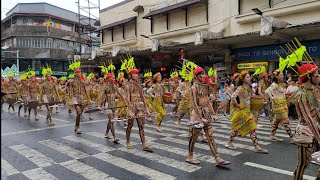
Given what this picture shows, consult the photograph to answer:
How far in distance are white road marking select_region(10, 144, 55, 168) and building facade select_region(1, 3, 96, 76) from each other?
34910mm

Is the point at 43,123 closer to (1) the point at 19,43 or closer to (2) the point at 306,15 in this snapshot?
(2) the point at 306,15

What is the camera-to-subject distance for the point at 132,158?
22.5ft

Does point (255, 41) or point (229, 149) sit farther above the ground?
point (255, 41)

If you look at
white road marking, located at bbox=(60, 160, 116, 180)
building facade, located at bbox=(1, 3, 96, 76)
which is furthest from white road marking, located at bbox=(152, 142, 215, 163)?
building facade, located at bbox=(1, 3, 96, 76)

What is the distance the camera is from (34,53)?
43906mm

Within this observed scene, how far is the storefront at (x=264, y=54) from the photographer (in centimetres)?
1570

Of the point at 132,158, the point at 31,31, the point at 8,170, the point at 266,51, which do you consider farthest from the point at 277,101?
the point at 31,31

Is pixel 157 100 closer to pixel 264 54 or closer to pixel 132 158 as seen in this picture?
pixel 132 158

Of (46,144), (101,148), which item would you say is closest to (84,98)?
(46,144)

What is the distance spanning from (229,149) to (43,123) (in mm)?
7961

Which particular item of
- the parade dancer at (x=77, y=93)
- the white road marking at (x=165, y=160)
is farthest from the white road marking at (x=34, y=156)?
the parade dancer at (x=77, y=93)

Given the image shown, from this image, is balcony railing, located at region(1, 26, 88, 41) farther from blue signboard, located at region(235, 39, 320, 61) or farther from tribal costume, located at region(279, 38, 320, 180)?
tribal costume, located at region(279, 38, 320, 180)

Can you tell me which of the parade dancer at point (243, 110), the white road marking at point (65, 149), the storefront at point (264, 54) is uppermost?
the storefront at point (264, 54)

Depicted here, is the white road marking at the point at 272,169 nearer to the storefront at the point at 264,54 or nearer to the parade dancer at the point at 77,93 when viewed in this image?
the parade dancer at the point at 77,93
